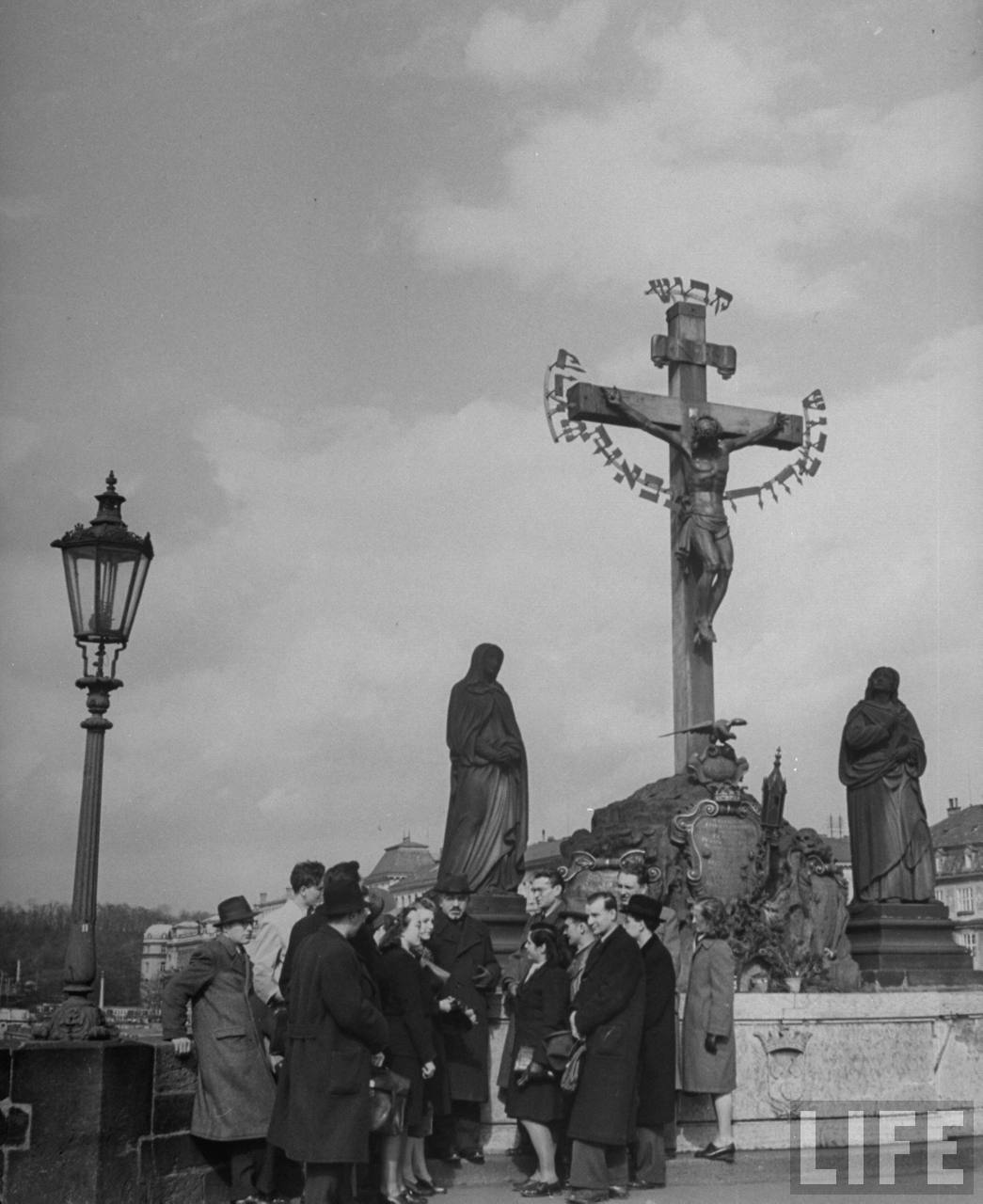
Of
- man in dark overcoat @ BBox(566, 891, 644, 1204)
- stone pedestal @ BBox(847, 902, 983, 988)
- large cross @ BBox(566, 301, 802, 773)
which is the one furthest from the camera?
large cross @ BBox(566, 301, 802, 773)

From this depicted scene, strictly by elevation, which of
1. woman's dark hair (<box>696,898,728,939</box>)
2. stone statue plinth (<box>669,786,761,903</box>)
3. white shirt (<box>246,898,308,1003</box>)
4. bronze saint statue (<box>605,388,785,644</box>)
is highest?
bronze saint statue (<box>605,388,785,644</box>)

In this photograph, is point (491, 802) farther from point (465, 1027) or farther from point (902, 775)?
point (902, 775)

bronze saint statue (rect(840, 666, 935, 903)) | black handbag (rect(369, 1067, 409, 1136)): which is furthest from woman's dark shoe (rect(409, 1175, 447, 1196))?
bronze saint statue (rect(840, 666, 935, 903))

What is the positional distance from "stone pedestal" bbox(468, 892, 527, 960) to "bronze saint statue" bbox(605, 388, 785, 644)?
3.52m

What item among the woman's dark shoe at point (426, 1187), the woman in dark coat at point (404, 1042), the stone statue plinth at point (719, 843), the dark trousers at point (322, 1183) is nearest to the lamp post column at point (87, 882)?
the dark trousers at point (322, 1183)

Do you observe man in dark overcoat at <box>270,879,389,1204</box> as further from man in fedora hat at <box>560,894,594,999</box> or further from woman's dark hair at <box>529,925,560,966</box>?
man in fedora hat at <box>560,894,594,999</box>

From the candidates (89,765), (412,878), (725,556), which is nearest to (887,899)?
(725,556)

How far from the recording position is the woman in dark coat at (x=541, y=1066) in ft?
27.3

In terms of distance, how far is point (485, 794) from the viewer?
36.0 ft

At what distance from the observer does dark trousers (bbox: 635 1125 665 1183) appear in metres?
8.52

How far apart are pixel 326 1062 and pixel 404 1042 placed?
1.02 meters

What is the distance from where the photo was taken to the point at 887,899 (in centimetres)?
1211

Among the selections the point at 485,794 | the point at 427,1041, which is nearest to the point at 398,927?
the point at 427,1041

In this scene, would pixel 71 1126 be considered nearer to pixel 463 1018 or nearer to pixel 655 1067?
pixel 463 1018
